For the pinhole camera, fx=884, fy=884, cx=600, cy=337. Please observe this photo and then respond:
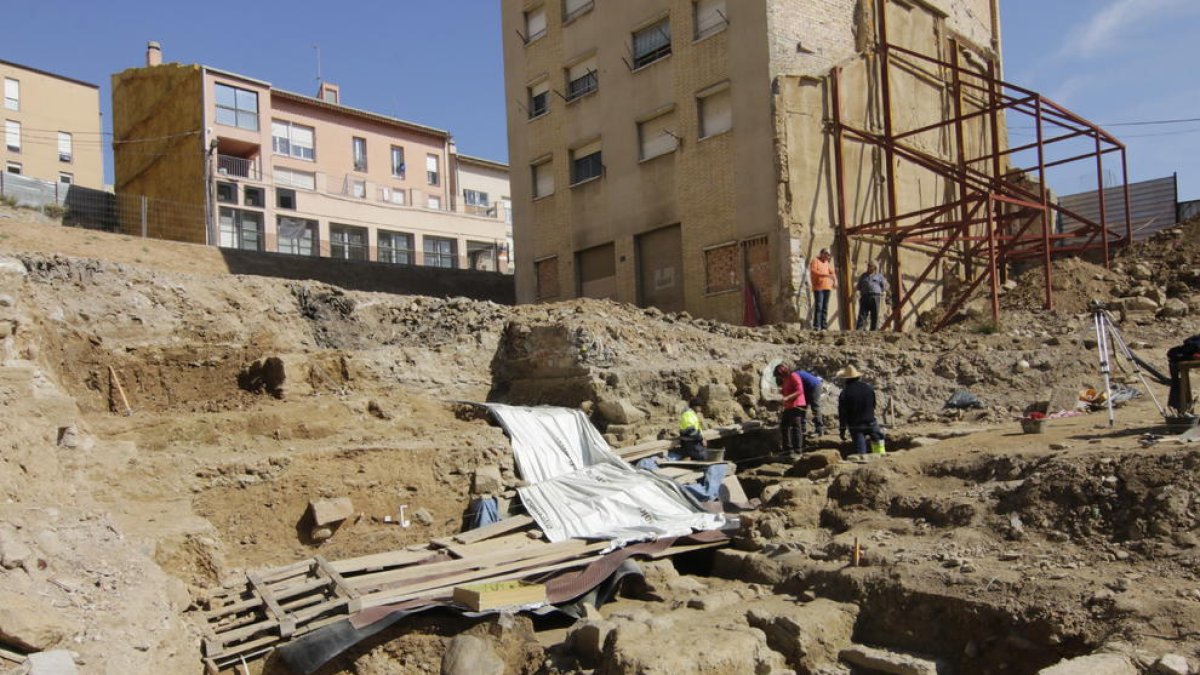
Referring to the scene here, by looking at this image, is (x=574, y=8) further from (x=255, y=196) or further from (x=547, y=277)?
(x=255, y=196)

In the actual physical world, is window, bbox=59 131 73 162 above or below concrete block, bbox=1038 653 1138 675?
above

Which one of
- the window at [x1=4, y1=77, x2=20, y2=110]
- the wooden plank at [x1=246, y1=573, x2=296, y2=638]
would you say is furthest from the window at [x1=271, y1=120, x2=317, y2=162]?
the wooden plank at [x1=246, y1=573, x2=296, y2=638]

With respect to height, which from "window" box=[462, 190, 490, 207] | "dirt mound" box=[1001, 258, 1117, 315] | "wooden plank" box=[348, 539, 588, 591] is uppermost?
"window" box=[462, 190, 490, 207]

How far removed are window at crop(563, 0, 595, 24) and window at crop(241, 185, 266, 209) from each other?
14519 mm

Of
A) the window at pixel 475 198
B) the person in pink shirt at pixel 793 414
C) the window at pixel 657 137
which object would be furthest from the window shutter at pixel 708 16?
the window at pixel 475 198

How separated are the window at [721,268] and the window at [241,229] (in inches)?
708

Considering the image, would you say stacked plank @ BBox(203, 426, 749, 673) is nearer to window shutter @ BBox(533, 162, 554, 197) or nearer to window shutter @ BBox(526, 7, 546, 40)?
window shutter @ BBox(533, 162, 554, 197)

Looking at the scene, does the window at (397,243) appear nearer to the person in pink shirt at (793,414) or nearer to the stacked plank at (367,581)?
the person in pink shirt at (793,414)

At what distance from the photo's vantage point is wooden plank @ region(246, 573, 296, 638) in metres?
6.95

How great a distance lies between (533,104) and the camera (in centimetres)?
2659

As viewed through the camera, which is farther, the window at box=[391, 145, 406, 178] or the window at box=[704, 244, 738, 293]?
the window at box=[391, 145, 406, 178]

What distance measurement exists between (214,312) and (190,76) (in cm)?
1967

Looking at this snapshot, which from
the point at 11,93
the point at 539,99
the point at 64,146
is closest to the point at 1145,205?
the point at 539,99

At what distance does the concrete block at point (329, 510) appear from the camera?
9.37 m
